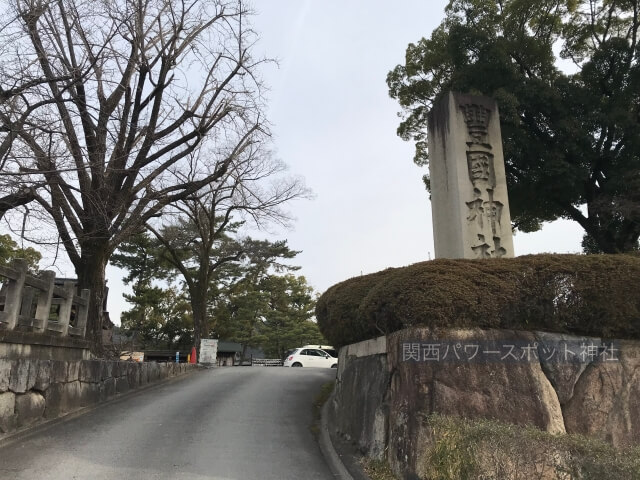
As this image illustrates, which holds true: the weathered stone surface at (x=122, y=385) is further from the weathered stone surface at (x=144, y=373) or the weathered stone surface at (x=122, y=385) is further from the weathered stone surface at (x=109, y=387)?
the weathered stone surface at (x=144, y=373)

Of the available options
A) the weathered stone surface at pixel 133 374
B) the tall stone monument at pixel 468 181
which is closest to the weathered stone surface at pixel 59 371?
the weathered stone surface at pixel 133 374

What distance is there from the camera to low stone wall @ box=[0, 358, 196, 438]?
309 inches

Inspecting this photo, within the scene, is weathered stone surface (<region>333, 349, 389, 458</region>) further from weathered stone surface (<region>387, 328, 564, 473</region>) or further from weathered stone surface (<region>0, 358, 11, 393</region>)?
weathered stone surface (<region>0, 358, 11, 393</region>)

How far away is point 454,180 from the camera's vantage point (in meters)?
9.54

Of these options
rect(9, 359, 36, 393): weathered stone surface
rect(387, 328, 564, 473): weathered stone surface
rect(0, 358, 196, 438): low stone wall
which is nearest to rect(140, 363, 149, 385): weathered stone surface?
rect(0, 358, 196, 438): low stone wall

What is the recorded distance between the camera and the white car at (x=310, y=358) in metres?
27.8

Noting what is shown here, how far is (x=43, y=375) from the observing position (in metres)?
8.84

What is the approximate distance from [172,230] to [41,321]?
73.9 feet

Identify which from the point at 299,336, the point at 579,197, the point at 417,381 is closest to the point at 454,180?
the point at 417,381

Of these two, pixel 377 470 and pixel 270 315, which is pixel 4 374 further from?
pixel 270 315

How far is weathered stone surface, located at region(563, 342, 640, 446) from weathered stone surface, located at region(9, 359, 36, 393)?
7.96 m

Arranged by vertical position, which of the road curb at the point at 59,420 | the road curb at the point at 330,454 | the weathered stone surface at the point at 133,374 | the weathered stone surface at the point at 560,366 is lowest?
the road curb at the point at 330,454

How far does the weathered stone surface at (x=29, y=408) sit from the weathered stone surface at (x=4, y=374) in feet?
1.78

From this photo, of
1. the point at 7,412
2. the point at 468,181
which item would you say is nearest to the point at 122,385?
the point at 7,412
